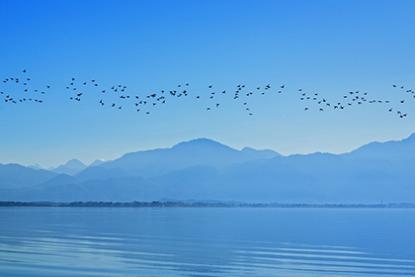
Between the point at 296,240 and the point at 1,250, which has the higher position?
the point at 296,240

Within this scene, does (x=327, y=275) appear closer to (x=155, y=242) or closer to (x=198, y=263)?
(x=198, y=263)

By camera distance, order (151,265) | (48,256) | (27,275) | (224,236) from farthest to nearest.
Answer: (224,236) → (48,256) → (151,265) → (27,275)

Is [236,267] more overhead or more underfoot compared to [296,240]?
more underfoot

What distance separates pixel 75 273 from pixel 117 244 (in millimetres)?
19398

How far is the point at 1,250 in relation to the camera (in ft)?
156

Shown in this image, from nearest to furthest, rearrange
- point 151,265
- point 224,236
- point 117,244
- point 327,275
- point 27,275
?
point 27,275 → point 327,275 → point 151,265 → point 117,244 → point 224,236

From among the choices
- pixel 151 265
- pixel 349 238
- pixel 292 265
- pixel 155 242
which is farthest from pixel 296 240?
pixel 151 265

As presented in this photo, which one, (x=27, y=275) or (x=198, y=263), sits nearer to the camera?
(x=27, y=275)

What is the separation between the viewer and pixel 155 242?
195 ft

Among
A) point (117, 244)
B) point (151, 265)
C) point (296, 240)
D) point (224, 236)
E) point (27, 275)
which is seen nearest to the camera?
point (27, 275)

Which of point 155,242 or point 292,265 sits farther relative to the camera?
point 155,242

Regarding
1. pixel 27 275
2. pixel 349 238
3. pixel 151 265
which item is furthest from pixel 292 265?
pixel 349 238

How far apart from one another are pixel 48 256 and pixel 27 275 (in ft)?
31.5

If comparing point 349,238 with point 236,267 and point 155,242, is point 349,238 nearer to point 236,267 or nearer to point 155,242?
point 155,242
